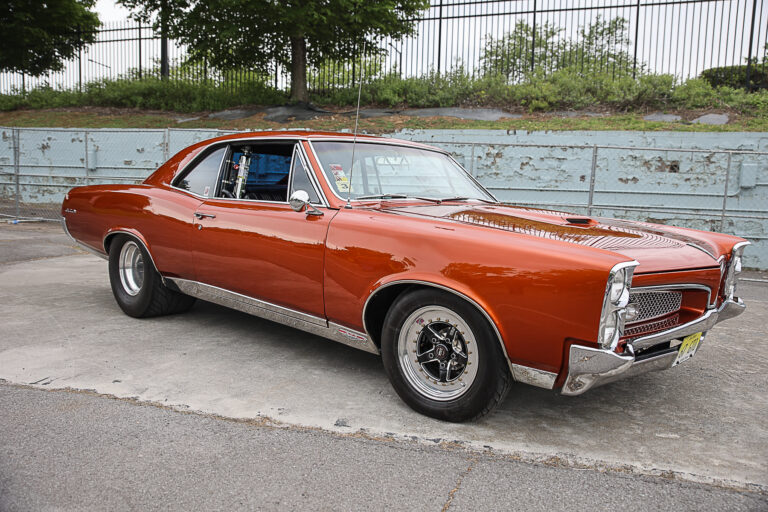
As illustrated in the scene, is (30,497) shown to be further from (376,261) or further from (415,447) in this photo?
(376,261)

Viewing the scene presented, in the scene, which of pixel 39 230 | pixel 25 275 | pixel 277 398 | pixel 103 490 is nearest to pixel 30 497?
pixel 103 490

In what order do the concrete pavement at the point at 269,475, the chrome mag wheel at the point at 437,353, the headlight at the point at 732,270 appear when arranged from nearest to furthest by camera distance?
the concrete pavement at the point at 269,475
the chrome mag wheel at the point at 437,353
the headlight at the point at 732,270

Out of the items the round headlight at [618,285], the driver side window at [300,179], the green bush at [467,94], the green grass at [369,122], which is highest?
the green bush at [467,94]

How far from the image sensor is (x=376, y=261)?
318cm

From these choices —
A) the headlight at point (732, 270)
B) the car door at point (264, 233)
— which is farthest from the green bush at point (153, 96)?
the headlight at point (732, 270)

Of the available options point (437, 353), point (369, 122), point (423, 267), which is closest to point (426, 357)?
point (437, 353)

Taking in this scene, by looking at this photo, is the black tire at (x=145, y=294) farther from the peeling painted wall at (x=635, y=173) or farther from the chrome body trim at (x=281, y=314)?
the peeling painted wall at (x=635, y=173)

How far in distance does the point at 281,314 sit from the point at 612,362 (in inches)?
83.1

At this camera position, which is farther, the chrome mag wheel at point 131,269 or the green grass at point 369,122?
the green grass at point 369,122

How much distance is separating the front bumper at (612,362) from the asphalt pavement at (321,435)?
0.38 metres

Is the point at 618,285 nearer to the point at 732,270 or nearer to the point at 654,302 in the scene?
the point at 654,302

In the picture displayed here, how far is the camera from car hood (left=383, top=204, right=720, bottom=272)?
2846 millimetres

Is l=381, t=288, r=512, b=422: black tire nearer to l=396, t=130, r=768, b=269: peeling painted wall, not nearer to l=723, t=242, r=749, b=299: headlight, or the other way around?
l=723, t=242, r=749, b=299: headlight

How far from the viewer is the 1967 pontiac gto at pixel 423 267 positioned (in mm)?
2637
